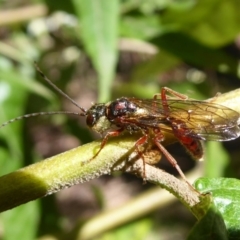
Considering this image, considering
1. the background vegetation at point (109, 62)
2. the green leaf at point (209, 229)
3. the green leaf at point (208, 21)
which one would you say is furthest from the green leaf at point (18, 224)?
the green leaf at point (209, 229)

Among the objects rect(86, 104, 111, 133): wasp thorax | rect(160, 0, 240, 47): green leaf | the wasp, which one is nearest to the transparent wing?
the wasp

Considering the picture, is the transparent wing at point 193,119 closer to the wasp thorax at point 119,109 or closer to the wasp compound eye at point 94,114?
the wasp thorax at point 119,109

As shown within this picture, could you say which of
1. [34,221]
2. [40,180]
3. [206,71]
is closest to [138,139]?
[40,180]

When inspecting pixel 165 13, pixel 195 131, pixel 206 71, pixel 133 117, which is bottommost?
pixel 195 131

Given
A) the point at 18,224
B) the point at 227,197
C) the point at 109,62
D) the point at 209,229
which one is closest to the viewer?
the point at 209,229

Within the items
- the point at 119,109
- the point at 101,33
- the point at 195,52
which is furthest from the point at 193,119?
the point at 195,52

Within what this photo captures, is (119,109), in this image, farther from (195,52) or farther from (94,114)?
(195,52)

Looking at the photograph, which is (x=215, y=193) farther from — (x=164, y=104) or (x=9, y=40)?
(x=9, y=40)
